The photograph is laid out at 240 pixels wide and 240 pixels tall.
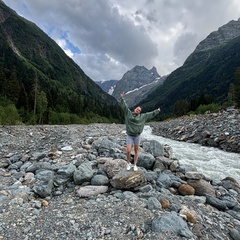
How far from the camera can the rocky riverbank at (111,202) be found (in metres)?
6.03

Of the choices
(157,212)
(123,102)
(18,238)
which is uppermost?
(123,102)

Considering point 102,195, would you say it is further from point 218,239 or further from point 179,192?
point 218,239

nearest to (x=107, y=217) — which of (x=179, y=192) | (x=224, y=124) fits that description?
(x=179, y=192)

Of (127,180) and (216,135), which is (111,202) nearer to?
(127,180)

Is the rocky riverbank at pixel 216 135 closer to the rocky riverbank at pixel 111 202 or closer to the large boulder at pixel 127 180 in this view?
the rocky riverbank at pixel 111 202

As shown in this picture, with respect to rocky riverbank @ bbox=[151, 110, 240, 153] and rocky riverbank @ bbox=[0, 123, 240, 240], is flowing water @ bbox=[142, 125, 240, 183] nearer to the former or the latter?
rocky riverbank @ bbox=[151, 110, 240, 153]

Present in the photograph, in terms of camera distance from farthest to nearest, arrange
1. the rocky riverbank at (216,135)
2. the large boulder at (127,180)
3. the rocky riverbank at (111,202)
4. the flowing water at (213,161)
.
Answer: the rocky riverbank at (216,135), the flowing water at (213,161), the large boulder at (127,180), the rocky riverbank at (111,202)

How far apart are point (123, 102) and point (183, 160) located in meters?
8.23

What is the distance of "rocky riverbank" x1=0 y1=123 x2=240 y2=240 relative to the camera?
6031mm

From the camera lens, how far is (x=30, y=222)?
6289 mm

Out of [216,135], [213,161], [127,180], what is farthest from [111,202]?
[216,135]

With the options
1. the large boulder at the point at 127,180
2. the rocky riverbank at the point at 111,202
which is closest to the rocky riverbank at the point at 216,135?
the rocky riverbank at the point at 111,202

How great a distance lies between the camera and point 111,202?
24.3 ft

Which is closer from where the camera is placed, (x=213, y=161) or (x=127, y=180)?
(x=127, y=180)
